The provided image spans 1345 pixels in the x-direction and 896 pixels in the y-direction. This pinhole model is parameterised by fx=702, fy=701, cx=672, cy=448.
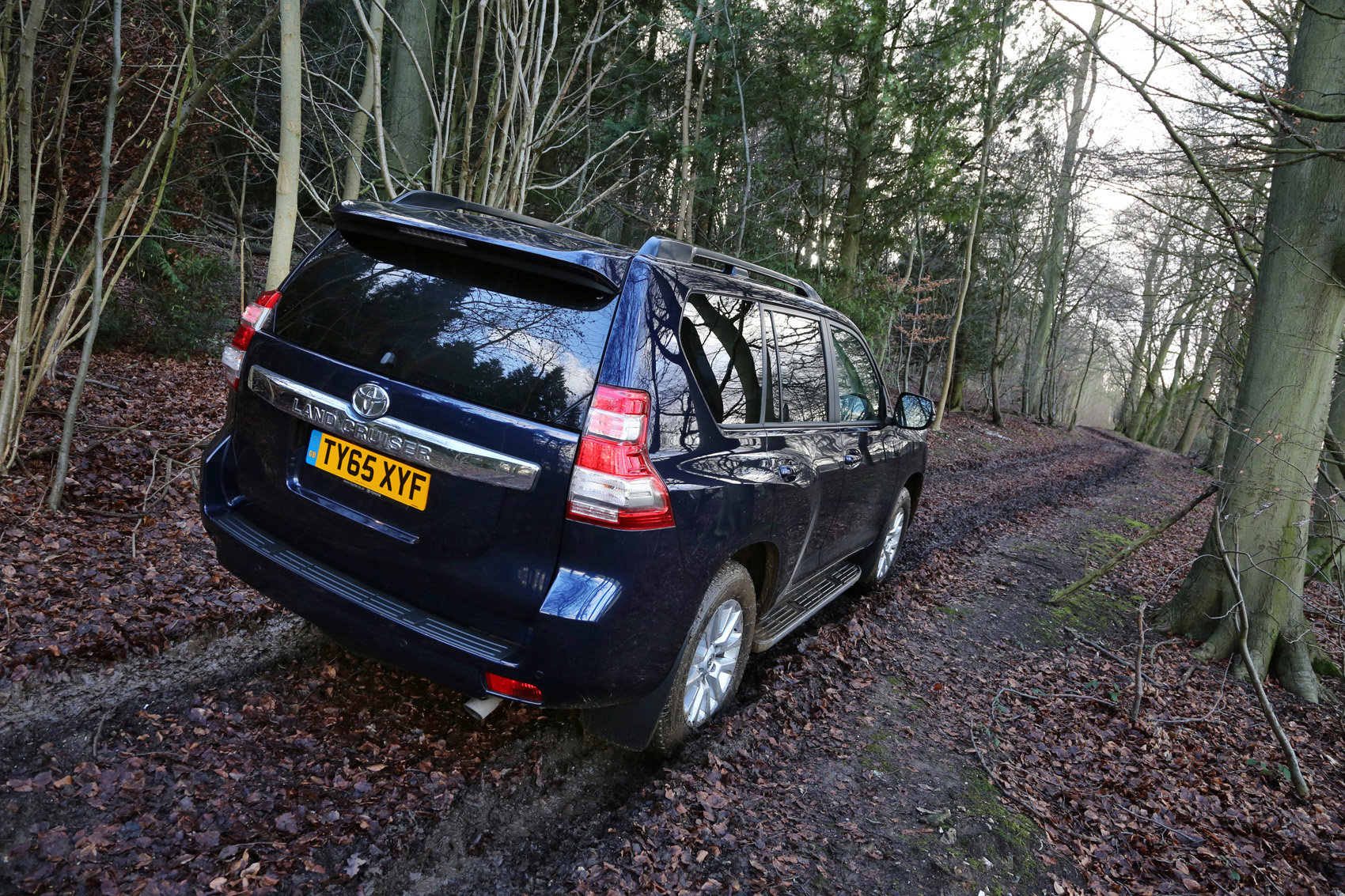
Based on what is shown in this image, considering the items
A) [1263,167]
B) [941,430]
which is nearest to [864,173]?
[941,430]

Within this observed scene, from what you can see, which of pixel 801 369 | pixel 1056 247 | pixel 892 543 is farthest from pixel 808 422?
pixel 1056 247

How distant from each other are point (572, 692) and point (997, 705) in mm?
2751

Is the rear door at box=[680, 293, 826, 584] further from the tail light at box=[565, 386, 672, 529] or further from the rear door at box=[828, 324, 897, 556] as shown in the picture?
the rear door at box=[828, 324, 897, 556]

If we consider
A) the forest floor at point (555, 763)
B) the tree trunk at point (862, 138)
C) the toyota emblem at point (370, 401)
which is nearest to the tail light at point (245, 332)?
the toyota emblem at point (370, 401)

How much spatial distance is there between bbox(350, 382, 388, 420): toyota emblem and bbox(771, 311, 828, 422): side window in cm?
171

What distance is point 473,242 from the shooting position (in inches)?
89.1

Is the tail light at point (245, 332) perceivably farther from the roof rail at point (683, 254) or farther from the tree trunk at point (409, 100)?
the tree trunk at point (409, 100)

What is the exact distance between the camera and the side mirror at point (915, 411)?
477 centimetres

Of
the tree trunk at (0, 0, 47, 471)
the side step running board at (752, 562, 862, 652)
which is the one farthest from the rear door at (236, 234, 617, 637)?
the tree trunk at (0, 0, 47, 471)

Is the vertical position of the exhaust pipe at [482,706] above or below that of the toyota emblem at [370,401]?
below

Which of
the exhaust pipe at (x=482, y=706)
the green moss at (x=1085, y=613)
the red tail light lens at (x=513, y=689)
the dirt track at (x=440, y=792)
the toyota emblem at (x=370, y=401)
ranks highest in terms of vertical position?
the toyota emblem at (x=370, y=401)

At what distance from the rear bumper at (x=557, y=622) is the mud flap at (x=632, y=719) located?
0.29 feet

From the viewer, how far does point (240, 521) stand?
2.56 meters

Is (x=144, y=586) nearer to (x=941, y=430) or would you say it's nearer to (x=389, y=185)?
(x=389, y=185)
